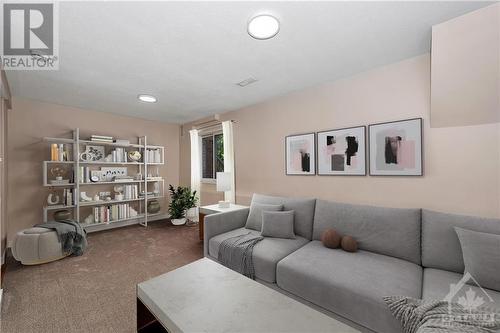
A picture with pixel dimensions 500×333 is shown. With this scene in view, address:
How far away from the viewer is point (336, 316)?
1392 millimetres

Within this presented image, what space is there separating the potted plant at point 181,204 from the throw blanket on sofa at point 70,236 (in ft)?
5.17

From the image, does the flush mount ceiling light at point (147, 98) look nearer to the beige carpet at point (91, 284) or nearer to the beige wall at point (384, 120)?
the beige wall at point (384, 120)

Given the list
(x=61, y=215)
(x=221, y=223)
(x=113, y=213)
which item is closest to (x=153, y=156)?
(x=113, y=213)

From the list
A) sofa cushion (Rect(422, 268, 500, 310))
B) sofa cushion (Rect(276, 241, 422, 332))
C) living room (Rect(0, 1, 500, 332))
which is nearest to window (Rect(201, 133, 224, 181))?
living room (Rect(0, 1, 500, 332))

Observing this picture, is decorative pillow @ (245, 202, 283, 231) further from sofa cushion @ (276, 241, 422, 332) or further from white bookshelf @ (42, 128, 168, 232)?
white bookshelf @ (42, 128, 168, 232)

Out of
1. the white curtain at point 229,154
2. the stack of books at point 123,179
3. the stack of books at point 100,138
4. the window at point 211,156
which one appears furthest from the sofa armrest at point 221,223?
the stack of books at point 100,138

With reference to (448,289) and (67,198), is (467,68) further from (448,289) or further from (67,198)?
(67,198)

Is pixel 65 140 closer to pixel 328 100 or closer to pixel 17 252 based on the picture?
pixel 17 252

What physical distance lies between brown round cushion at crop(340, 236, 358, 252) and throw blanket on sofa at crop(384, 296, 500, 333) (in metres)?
0.64

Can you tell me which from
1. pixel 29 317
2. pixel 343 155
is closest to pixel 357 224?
pixel 343 155

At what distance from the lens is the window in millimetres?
4184

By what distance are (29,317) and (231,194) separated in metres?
2.53

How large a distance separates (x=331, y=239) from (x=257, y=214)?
940mm

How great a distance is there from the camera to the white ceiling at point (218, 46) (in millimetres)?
1379
